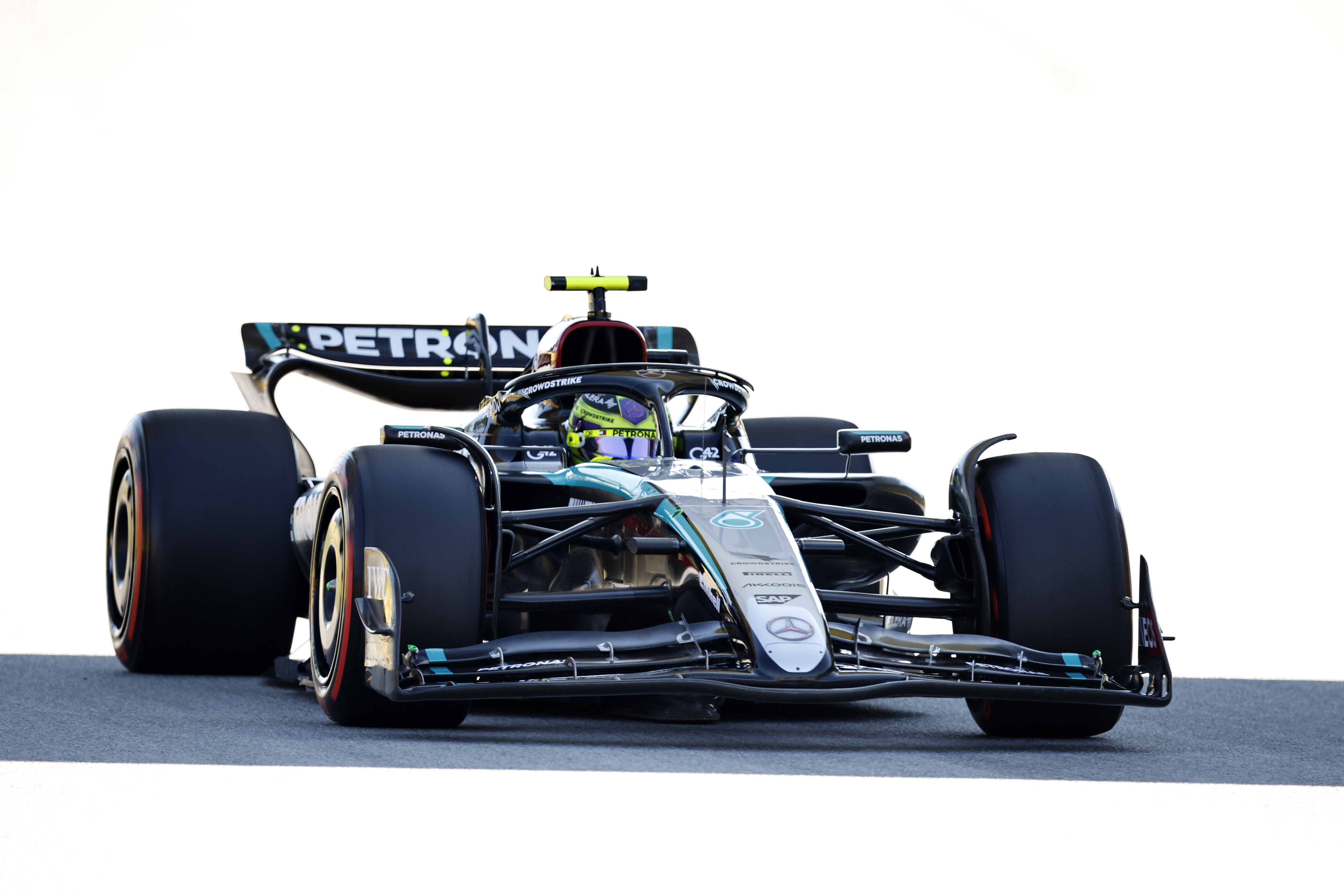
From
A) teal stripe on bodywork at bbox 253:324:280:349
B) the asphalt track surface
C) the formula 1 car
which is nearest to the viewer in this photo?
the asphalt track surface

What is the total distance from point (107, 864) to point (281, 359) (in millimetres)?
5978

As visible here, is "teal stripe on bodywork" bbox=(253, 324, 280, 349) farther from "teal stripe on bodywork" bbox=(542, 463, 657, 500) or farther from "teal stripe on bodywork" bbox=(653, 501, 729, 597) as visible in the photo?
"teal stripe on bodywork" bbox=(653, 501, 729, 597)

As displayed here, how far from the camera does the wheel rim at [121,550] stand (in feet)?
25.5

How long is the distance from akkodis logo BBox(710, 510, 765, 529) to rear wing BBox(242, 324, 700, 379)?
3493mm

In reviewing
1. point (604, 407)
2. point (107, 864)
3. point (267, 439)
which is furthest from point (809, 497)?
point (107, 864)

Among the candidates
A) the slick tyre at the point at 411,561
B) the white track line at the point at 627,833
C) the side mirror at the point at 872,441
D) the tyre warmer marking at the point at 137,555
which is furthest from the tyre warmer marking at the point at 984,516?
the tyre warmer marking at the point at 137,555

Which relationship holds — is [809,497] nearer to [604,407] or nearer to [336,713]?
[604,407]

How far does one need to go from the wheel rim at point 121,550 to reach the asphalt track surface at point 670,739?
71 centimetres

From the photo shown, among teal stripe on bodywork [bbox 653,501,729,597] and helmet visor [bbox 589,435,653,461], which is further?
helmet visor [bbox 589,435,653,461]

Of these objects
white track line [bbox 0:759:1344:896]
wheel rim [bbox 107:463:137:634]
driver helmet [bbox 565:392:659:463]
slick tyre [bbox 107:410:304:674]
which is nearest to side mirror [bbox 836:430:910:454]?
driver helmet [bbox 565:392:659:463]

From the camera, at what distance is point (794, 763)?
4.61 meters

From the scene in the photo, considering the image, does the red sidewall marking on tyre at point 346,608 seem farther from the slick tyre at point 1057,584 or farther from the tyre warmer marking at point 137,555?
the tyre warmer marking at point 137,555

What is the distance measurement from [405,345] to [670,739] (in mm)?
4468

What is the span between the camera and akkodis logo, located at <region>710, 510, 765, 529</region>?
5309 mm
